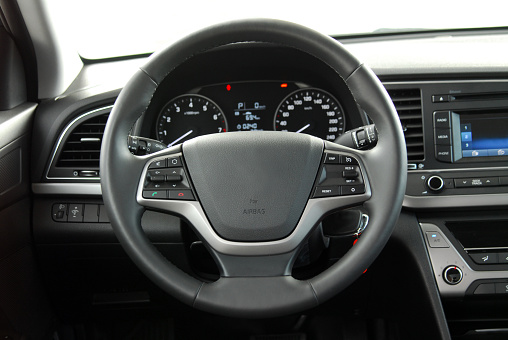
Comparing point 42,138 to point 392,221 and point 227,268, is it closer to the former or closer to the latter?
point 227,268

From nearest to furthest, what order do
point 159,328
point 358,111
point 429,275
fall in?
1. point 429,275
2. point 358,111
3. point 159,328

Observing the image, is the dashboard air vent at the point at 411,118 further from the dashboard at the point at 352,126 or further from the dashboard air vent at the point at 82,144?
the dashboard air vent at the point at 82,144

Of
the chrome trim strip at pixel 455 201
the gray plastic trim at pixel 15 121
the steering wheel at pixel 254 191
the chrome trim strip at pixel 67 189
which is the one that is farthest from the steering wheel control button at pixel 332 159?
the gray plastic trim at pixel 15 121

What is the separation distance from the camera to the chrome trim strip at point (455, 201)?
5.18ft

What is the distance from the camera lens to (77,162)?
5.54ft

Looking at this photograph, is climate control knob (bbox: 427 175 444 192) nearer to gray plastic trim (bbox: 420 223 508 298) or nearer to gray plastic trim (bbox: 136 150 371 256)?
gray plastic trim (bbox: 420 223 508 298)

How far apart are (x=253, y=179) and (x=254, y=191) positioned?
3 centimetres

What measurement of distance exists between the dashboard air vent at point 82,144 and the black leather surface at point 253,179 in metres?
0.51

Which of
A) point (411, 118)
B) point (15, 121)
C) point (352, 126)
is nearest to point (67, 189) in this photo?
point (15, 121)

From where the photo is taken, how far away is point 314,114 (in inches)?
70.3

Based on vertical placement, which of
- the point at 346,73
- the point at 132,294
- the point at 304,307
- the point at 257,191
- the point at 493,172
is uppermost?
the point at 346,73

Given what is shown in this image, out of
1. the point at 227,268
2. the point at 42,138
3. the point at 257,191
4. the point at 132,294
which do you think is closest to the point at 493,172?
the point at 257,191

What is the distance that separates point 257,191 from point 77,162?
721mm

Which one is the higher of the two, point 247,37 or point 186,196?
point 247,37
